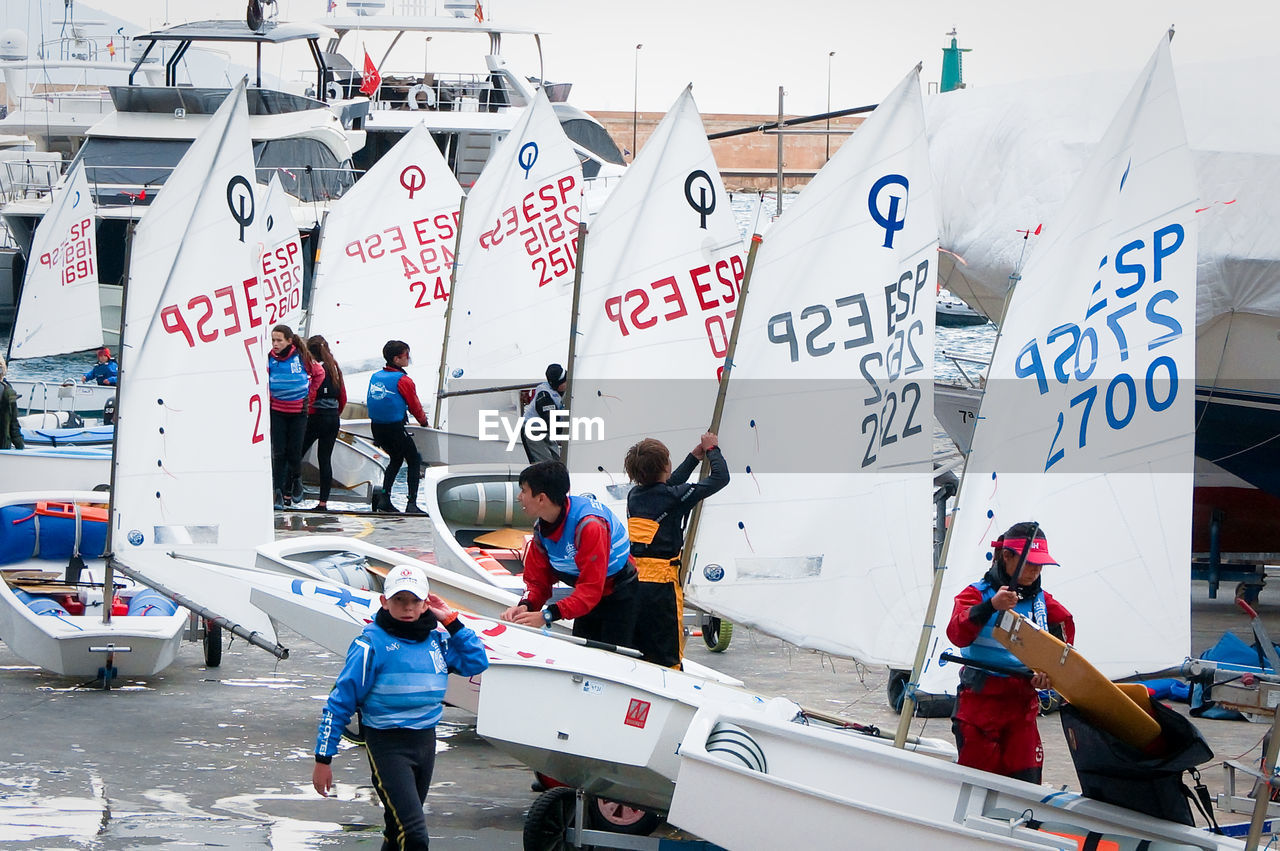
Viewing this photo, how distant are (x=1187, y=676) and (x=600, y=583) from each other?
1.85 metres

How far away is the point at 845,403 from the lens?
6.67 metres

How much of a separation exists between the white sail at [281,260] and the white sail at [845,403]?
1038 centimetres

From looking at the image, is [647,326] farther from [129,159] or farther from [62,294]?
[129,159]

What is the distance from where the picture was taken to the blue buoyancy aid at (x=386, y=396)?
Answer: 38.1 feet

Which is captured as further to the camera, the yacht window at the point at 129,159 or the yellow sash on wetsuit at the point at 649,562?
the yacht window at the point at 129,159

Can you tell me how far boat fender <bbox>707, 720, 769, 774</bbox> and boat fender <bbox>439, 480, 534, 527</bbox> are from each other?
485cm

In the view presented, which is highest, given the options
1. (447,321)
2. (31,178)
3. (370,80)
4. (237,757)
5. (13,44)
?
(13,44)

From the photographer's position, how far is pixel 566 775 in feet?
16.0

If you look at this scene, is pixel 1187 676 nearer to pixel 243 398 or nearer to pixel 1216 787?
pixel 1216 787

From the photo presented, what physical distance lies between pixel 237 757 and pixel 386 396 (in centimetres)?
581

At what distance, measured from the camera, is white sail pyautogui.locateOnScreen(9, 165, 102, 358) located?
17.1 metres

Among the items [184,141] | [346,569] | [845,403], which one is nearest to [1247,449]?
[845,403]

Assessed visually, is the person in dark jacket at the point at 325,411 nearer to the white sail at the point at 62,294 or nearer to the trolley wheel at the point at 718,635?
the trolley wheel at the point at 718,635

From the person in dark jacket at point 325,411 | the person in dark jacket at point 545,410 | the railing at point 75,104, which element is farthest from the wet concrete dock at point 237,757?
the railing at point 75,104
